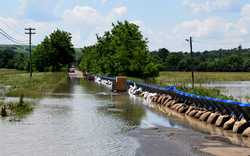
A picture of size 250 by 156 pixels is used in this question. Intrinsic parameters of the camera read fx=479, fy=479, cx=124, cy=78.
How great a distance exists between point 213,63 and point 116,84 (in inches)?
4003

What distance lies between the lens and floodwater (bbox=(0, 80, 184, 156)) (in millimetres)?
13966

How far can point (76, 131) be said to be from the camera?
59.7ft

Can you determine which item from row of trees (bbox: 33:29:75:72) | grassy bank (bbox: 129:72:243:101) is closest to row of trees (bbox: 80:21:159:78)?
grassy bank (bbox: 129:72:243:101)

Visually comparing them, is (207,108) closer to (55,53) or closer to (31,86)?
(31,86)

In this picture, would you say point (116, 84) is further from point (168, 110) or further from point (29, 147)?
point (29, 147)

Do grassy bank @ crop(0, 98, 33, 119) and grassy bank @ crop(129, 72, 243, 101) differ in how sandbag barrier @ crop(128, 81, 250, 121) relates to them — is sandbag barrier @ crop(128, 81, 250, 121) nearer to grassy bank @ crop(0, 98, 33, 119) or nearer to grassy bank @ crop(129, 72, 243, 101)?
grassy bank @ crop(129, 72, 243, 101)

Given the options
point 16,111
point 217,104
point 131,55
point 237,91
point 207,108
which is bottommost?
point 237,91

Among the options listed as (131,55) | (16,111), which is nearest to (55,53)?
(131,55)

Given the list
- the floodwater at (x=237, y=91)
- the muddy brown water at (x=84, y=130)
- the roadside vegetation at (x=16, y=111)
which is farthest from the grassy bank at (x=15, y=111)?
the floodwater at (x=237, y=91)

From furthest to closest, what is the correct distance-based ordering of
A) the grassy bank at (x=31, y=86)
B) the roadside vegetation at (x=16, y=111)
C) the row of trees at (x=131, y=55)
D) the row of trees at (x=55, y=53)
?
the row of trees at (x=55, y=53)
the row of trees at (x=131, y=55)
the grassy bank at (x=31, y=86)
the roadside vegetation at (x=16, y=111)

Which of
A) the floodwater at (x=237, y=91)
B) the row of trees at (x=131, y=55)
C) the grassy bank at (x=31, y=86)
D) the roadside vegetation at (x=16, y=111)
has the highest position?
the row of trees at (x=131, y=55)

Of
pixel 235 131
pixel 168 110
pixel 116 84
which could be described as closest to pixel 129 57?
pixel 116 84

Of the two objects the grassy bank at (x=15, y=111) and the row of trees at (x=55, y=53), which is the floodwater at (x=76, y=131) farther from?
the row of trees at (x=55, y=53)

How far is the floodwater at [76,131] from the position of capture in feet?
45.8
